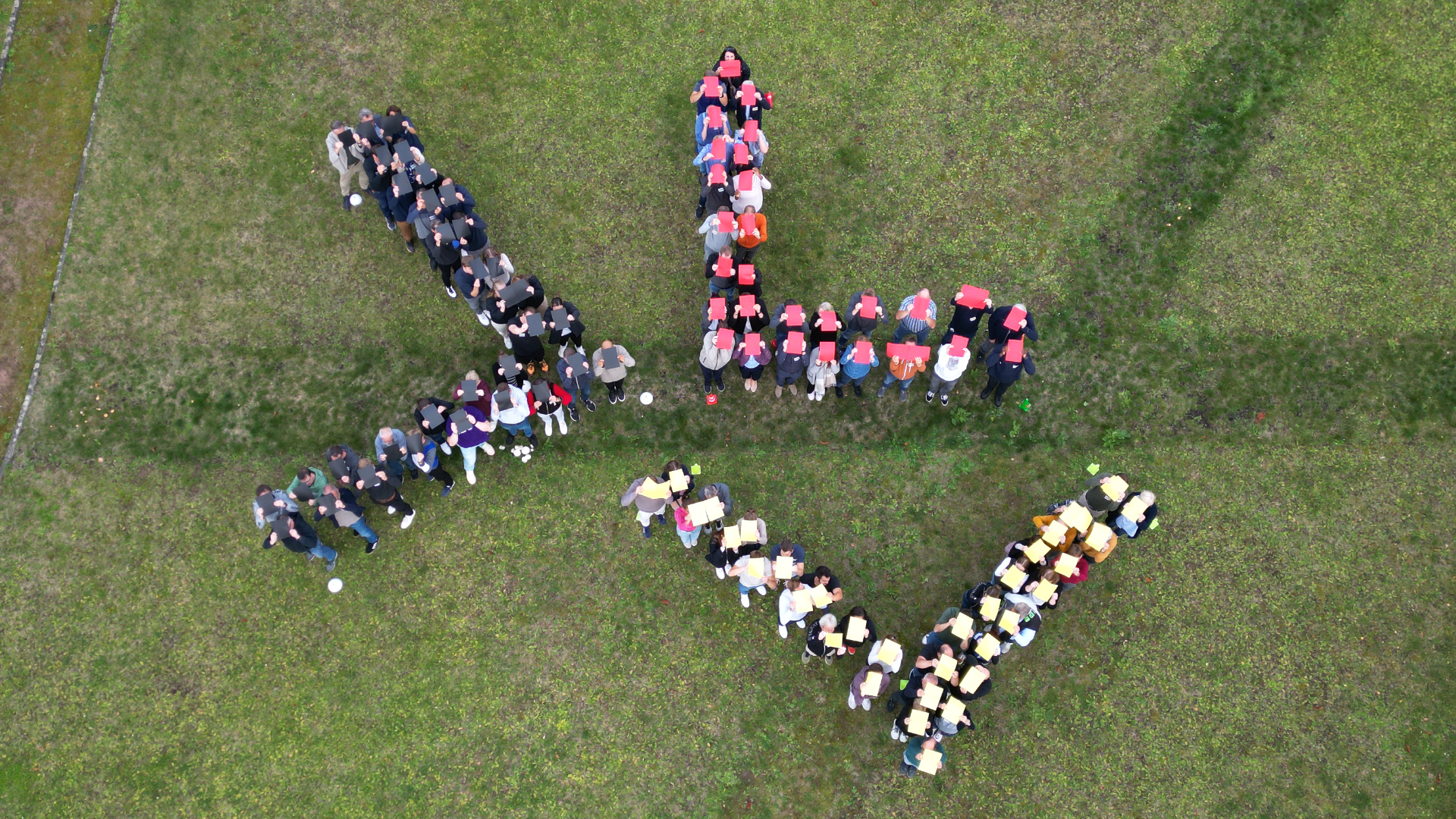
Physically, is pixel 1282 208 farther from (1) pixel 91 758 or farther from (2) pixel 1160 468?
(1) pixel 91 758

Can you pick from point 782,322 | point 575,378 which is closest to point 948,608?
point 782,322

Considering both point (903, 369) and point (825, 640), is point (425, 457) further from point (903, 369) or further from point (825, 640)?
point (903, 369)

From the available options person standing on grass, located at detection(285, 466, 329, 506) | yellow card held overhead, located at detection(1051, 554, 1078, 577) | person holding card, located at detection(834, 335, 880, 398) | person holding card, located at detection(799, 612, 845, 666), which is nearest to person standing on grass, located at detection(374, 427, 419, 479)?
person standing on grass, located at detection(285, 466, 329, 506)

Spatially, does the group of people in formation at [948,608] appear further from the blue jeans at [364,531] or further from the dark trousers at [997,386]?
the blue jeans at [364,531]

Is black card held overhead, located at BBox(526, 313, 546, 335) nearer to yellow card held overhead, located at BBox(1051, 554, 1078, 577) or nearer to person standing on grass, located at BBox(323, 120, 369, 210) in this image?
person standing on grass, located at BBox(323, 120, 369, 210)

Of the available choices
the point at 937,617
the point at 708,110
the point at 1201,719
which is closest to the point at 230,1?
the point at 708,110

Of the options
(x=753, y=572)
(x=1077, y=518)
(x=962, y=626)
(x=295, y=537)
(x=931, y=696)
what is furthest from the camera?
(x=295, y=537)
